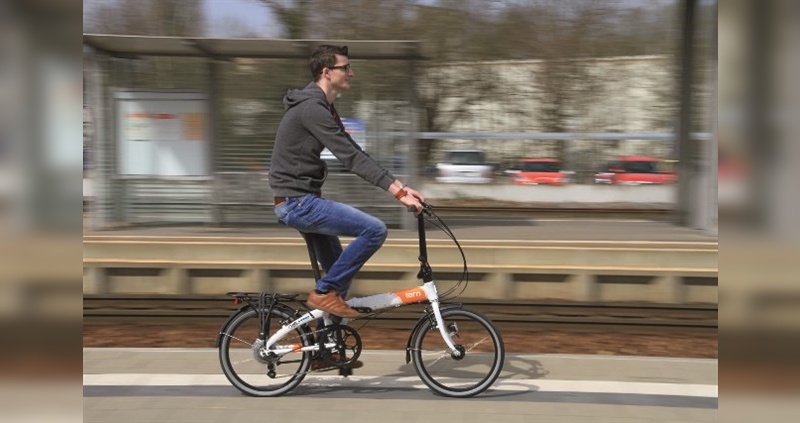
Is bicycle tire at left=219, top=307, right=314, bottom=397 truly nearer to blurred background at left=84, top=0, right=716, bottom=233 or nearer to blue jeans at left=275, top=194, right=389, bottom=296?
blue jeans at left=275, top=194, right=389, bottom=296

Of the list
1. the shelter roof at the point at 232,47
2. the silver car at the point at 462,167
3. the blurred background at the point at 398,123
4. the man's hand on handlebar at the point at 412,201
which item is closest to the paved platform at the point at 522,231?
the blurred background at the point at 398,123

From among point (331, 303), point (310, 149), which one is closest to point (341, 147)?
point (310, 149)

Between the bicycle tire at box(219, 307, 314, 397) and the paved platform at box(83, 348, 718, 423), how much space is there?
8 cm

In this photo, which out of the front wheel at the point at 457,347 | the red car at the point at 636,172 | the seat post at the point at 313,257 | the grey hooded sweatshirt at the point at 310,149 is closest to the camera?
the grey hooded sweatshirt at the point at 310,149

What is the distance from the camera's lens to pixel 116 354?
588 cm

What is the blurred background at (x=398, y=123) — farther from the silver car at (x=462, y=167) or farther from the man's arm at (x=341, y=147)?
the man's arm at (x=341, y=147)

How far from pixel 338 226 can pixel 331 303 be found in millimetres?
460

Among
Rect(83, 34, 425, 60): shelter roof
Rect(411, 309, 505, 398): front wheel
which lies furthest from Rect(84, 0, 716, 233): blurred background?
Rect(411, 309, 505, 398): front wheel

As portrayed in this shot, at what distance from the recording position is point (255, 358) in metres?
4.95

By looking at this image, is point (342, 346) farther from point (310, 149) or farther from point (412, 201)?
point (310, 149)

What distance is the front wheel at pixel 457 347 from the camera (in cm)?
490

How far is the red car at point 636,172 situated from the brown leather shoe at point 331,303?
345 inches

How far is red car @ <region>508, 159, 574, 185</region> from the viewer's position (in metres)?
13.4

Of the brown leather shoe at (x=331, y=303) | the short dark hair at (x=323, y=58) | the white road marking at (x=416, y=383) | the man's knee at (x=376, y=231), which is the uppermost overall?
the short dark hair at (x=323, y=58)
